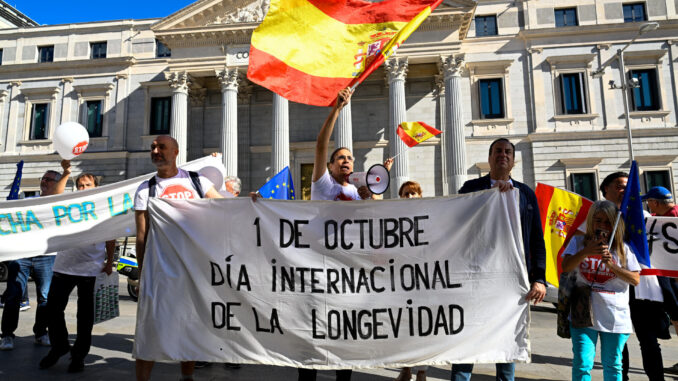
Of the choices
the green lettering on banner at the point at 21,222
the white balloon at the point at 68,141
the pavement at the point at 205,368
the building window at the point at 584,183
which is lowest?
the pavement at the point at 205,368

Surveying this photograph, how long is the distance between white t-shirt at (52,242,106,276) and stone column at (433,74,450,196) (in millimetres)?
21238

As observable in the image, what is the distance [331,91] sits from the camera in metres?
3.93

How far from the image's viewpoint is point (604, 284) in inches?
135

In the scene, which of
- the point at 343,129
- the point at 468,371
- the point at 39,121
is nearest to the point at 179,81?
the point at 343,129

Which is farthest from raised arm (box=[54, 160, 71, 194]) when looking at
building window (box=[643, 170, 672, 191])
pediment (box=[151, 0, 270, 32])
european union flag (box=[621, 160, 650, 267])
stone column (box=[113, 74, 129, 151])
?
building window (box=[643, 170, 672, 191])

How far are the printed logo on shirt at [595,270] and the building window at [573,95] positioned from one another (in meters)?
23.7

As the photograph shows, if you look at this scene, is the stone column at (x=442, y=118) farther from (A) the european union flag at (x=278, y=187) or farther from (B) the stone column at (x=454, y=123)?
(A) the european union flag at (x=278, y=187)

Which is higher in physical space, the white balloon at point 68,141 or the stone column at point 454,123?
the stone column at point 454,123

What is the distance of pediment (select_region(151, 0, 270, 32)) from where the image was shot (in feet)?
82.0

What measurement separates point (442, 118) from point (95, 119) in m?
21.9

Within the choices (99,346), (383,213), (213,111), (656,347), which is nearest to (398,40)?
(383,213)

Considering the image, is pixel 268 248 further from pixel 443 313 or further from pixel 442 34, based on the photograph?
pixel 442 34

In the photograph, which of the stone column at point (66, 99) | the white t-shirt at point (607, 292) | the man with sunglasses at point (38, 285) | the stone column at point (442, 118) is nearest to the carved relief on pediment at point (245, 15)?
the stone column at point (442, 118)

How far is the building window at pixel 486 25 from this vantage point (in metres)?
25.6
